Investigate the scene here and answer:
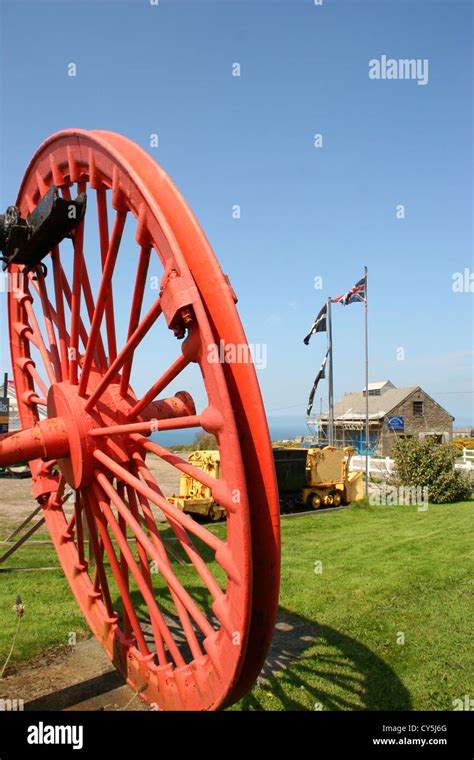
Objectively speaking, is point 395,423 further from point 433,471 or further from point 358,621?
point 358,621

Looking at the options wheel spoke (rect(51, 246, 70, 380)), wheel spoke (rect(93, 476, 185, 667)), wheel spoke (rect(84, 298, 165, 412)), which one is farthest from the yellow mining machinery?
wheel spoke (rect(84, 298, 165, 412))

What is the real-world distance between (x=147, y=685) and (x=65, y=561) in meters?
2.10

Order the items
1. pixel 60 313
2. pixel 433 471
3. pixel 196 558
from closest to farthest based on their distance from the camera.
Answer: pixel 196 558 → pixel 60 313 → pixel 433 471

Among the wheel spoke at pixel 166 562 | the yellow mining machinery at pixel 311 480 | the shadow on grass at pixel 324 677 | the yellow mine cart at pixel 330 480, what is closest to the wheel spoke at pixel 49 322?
the wheel spoke at pixel 166 562

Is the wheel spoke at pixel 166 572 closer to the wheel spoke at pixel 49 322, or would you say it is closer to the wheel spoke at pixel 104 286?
the wheel spoke at pixel 104 286

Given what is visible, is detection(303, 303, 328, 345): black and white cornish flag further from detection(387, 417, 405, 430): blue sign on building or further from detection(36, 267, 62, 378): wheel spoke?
detection(36, 267, 62, 378): wheel spoke

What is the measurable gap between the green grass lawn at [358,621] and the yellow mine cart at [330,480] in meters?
5.51

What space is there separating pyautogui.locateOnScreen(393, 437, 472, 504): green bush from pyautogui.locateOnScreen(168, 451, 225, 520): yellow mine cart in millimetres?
8088

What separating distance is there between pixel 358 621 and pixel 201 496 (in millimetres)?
8645

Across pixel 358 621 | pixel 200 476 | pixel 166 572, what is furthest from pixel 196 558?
pixel 358 621

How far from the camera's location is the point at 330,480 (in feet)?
64.6
